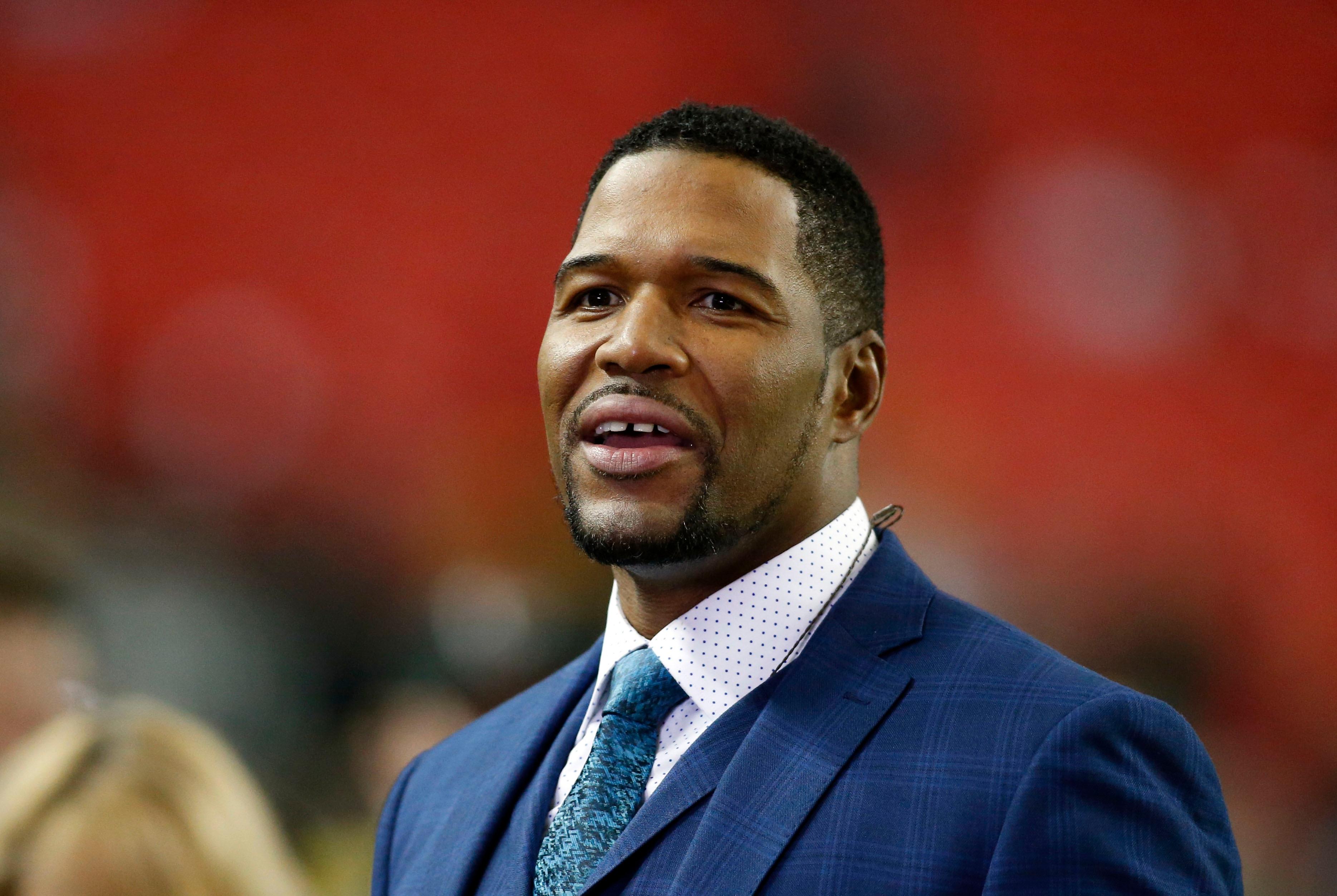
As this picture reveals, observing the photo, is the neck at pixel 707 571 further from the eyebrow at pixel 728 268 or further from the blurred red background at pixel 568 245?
the blurred red background at pixel 568 245

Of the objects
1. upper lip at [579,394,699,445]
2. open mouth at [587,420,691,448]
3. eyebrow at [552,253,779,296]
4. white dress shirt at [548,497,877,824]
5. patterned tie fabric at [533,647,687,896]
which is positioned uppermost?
eyebrow at [552,253,779,296]

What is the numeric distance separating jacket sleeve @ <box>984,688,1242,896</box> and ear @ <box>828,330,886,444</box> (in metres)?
0.58

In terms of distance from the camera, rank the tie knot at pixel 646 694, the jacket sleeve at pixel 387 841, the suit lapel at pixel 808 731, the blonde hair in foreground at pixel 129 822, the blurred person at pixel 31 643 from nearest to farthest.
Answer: the suit lapel at pixel 808 731, the tie knot at pixel 646 694, the jacket sleeve at pixel 387 841, the blonde hair in foreground at pixel 129 822, the blurred person at pixel 31 643

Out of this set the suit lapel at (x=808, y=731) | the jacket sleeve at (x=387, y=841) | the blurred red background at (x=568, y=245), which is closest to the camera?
the suit lapel at (x=808, y=731)

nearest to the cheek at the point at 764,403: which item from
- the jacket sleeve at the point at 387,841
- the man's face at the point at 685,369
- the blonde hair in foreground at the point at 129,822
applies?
the man's face at the point at 685,369

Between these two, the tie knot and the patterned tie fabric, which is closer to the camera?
the patterned tie fabric

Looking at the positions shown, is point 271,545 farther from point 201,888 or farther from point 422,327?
point 201,888

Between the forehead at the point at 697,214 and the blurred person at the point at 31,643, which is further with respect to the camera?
the blurred person at the point at 31,643

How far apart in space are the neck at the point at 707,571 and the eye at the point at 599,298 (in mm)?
375

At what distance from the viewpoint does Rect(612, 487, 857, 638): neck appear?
1667mm

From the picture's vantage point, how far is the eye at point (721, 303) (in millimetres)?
1665

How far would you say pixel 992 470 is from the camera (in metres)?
3.29

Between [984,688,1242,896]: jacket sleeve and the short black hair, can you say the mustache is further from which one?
[984,688,1242,896]: jacket sleeve

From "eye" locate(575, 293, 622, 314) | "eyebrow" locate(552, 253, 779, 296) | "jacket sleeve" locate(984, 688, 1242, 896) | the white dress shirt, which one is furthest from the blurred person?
"jacket sleeve" locate(984, 688, 1242, 896)
